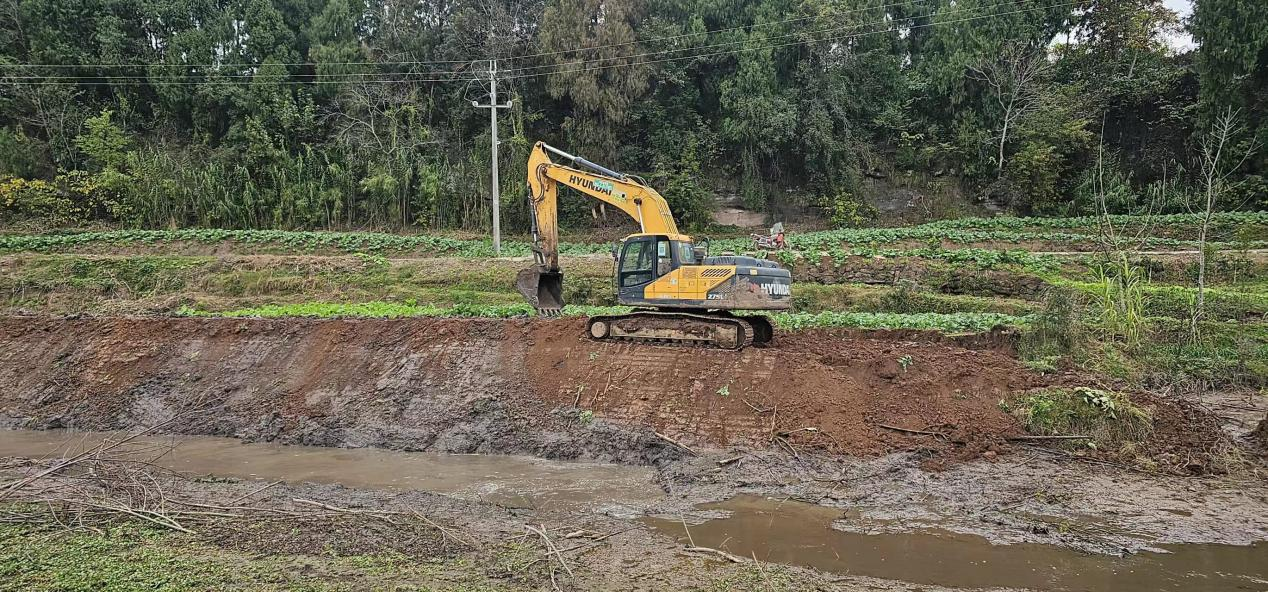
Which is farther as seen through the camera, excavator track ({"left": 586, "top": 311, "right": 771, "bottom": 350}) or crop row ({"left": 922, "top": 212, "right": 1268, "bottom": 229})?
crop row ({"left": 922, "top": 212, "right": 1268, "bottom": 229})

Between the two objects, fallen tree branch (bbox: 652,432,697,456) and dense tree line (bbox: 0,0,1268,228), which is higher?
dense tree line (bbox: 0,0,1268,228)

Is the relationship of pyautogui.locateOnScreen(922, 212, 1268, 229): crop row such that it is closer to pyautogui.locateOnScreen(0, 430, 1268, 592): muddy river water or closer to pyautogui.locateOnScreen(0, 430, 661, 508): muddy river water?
pyautogui.locateOnScreen(0, 430, 1268, 592): muddy river water

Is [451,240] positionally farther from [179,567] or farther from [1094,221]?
[1094,221]

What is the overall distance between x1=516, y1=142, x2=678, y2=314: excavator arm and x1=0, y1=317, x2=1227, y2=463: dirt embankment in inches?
34.1

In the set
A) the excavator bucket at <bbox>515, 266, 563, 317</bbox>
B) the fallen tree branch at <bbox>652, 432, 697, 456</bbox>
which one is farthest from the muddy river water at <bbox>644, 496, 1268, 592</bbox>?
the excavator bucket at <bbox>515, 266, 563, 317</bbox>

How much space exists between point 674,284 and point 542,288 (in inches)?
124

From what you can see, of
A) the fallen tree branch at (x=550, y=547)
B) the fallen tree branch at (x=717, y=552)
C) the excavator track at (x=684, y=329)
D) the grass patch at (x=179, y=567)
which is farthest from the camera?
the excavator track at (x=684, y=329)

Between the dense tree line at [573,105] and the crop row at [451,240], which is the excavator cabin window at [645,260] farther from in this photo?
the dense tree line at [573,105]

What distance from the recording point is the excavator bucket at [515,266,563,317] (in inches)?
540

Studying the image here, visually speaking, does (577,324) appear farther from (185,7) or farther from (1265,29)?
(185,7)

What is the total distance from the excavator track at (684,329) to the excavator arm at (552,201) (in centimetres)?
158

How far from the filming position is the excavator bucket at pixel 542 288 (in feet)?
45.0

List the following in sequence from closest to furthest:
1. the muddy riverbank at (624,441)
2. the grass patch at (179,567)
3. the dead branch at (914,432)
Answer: the grass patch at (179,567)
the muddy riverbank at (624,441)
the dead branch at (914,432)

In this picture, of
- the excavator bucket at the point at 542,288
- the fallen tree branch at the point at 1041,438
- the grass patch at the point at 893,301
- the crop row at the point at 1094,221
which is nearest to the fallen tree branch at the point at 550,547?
the fallen tree branch at the point at 1041,438
